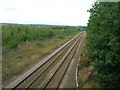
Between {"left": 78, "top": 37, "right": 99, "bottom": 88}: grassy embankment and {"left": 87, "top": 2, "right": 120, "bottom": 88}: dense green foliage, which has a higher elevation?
{"left": 87, "top": 2, "right": 120, "bottom": 88}: dense green foliage

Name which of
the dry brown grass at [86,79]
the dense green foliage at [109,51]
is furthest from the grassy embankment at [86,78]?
the dense green foliage at [109,51]

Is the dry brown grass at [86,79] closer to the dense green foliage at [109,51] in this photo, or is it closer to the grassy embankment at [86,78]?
the grassy embankment at [86,78]

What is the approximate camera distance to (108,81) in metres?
11.0

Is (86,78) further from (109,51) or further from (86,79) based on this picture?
(109,51)

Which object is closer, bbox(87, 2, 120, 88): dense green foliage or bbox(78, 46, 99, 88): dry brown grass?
bbox(87, 2, 120, 88): dense green foliage

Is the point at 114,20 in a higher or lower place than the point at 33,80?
higher

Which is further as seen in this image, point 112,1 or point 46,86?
point 46,86

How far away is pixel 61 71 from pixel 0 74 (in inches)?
270

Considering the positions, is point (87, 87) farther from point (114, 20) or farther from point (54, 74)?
point (114, 20)

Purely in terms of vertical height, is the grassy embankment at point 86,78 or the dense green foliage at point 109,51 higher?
the dense green foliage at point 109,51

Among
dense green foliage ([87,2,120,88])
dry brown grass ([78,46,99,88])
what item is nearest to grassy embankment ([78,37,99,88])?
dry brown grass ([78,46,99,88])

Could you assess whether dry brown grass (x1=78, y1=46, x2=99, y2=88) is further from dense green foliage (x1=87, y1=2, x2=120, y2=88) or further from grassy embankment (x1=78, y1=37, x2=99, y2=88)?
dense green foliage (x1=87, y1=2, x2=120, y2=88)

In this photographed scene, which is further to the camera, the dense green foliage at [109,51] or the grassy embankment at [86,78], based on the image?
the grassy embankment at [86,78]

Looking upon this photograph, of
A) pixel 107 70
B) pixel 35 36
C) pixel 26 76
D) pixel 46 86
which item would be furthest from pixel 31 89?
pixel 35 36
